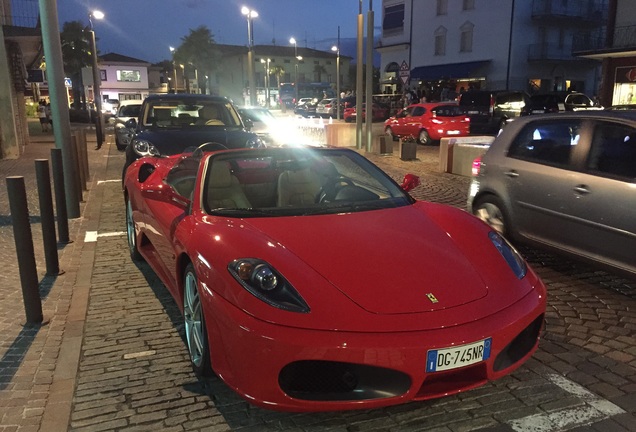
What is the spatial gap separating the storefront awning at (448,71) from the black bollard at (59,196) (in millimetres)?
38513

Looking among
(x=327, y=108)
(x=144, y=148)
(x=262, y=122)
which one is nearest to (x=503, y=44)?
(x=327, y=108)

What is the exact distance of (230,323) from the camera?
109 inches

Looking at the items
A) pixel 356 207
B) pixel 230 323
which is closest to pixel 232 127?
pixel 356 207

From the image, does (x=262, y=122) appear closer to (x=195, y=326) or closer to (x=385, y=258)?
(x=195, y=326)

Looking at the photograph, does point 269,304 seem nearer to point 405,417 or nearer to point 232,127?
point 405,417

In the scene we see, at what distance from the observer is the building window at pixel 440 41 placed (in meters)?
44.4

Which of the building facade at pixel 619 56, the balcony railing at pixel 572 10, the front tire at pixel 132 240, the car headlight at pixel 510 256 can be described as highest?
the balcony railing at pixel 572 10

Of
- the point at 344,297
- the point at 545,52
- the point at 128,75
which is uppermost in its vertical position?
the point at 128,75

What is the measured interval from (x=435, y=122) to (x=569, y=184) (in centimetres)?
1438

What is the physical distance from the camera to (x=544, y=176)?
5.30 m

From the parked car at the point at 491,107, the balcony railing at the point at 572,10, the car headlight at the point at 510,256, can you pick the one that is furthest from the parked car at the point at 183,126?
the balcony railing at the point at 572,10

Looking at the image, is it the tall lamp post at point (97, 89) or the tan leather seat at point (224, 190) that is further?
the tall lamp post at point (97, 89)

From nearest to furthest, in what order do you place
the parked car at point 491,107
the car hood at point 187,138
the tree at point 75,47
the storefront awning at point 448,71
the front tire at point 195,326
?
the front tire at point 195,326
the car hood at point 187,138
the parked car at point 491,107
the storefront awning at point 448,71
the tree at point 75,47

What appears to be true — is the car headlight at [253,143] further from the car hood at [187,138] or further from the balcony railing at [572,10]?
the balcony railing at [572,10]
